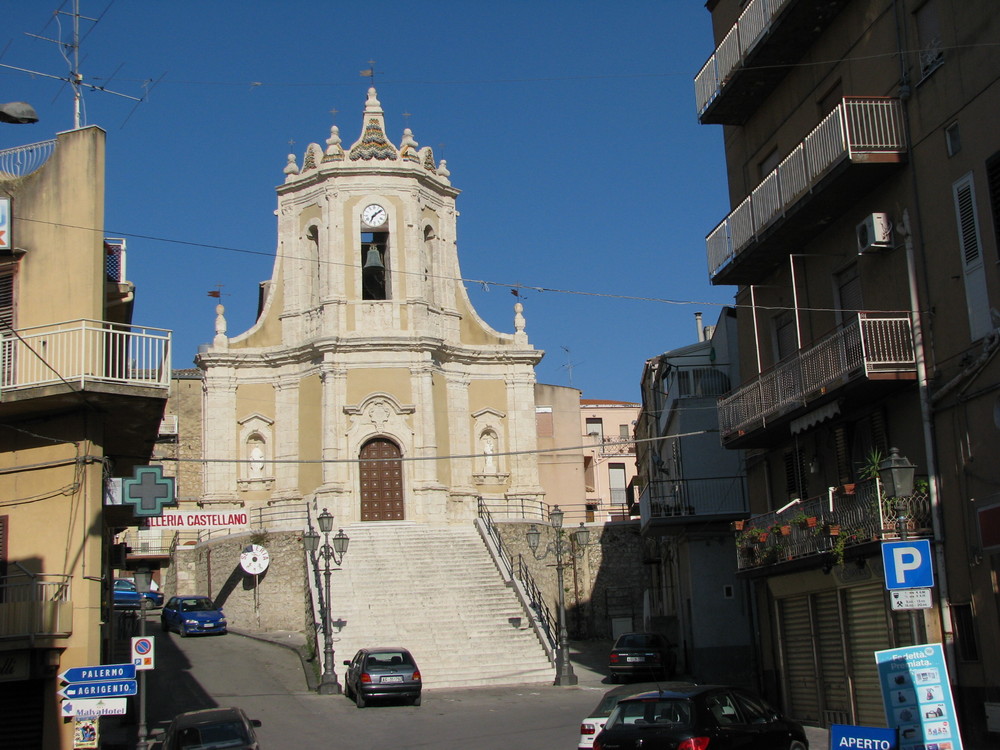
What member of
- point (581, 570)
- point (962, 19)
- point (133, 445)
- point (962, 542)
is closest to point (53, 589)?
point (133, 445)

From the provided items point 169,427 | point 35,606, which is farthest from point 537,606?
point 169,427

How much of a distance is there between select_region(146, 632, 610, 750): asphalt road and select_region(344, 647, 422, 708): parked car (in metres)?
0.31

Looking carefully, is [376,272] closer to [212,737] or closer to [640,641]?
[640,641]

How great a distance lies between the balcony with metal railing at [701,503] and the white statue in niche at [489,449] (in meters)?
14.7

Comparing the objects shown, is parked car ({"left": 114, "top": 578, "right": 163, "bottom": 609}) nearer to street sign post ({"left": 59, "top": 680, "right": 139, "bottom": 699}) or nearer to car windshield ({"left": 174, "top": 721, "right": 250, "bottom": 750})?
car windshield ({"left": 174, "top": 721, "right": 250, "bottom": 750})

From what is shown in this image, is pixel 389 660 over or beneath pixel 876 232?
beneath

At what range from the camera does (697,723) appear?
13.8 metres

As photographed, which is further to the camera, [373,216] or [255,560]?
[373,216]

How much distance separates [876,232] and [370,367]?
27.3 m

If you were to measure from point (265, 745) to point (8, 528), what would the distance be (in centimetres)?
596

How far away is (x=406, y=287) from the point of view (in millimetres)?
45281

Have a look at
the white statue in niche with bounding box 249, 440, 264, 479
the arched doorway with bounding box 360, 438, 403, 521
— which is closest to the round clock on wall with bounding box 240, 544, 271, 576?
the arched doorway with bounding box 360, 438, 403, 521

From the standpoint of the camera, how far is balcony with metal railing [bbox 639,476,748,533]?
31156 millimetres

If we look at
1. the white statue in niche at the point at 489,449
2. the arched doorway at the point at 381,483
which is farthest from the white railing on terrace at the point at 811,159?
the white statue in niche at the point at 489,449
